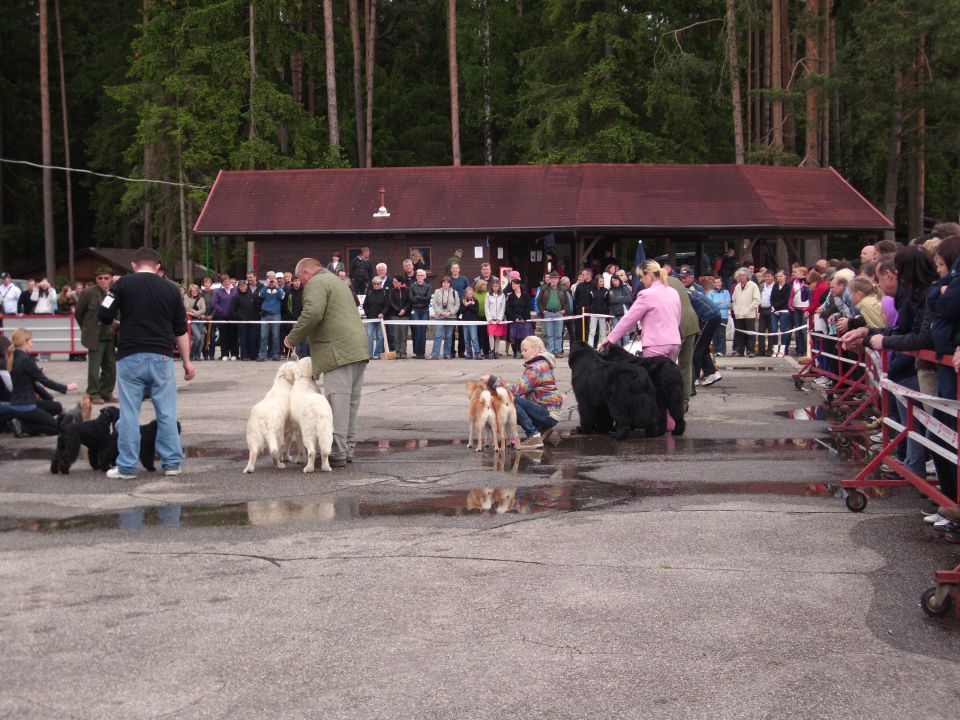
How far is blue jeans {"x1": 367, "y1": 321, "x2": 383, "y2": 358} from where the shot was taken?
2610 cm

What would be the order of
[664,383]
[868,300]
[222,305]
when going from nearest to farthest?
1. [868,300]
2. [664,383]
3. [222,305]

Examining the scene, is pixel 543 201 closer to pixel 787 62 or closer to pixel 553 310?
pixel 553 310

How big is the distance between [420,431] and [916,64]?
38.1m

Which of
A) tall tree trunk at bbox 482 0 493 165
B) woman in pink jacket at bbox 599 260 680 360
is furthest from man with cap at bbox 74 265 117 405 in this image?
tall tree trunk at bbox 482 0 493 165

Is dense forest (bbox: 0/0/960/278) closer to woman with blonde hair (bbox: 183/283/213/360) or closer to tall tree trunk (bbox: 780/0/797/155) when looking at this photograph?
tall tree trunk (bbox: 780/0/797/155)

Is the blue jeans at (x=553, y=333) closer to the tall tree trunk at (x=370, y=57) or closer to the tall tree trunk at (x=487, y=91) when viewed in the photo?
the tall tree trunk at (x=370, y=57)

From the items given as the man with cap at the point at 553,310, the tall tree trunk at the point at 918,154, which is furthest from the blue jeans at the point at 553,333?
the tall tree trunk at the point at 918,154

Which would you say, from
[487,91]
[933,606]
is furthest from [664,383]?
[487,91]

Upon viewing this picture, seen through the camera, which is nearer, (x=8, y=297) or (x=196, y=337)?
(x=196, y=337)

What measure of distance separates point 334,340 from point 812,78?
33312mm

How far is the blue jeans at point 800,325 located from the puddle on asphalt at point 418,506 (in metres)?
15.4

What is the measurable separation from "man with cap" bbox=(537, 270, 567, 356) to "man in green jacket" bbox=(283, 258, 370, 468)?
14.9 metres

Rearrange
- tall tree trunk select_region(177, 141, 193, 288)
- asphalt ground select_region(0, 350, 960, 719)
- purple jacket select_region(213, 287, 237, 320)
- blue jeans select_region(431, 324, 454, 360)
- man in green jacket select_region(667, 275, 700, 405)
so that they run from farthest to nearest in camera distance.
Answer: tall tree trunk select_region(177, 141, 193, 288), purple jacket select_region(213, 287, 237, 320), blue jeans select_region(431, 324, 454, 360), man in green jacket select_region(667, 275, 700, 405), asphalt ground select_region(0, 350, 960, 719)

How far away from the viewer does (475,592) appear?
6449 millimetres
